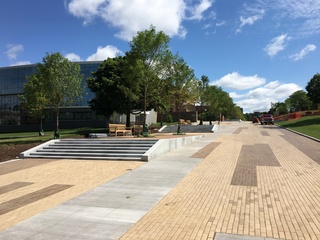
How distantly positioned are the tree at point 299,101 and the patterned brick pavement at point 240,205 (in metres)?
103

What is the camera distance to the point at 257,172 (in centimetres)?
1021

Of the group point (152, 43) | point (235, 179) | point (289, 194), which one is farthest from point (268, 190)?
point (152, 43)

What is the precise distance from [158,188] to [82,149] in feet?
28.7

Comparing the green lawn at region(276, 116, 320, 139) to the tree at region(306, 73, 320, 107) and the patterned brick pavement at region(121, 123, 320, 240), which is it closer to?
the patterned brick pavement at region(121, 123, 320, 240)

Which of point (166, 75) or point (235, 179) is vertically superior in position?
point (166, 75)

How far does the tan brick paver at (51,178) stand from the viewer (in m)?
6.77

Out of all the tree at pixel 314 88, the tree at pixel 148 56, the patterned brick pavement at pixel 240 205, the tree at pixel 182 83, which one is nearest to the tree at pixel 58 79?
the tree at pixel 148 56

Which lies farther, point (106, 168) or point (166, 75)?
point (166, 75)

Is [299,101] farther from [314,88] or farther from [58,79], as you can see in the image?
[58,79]

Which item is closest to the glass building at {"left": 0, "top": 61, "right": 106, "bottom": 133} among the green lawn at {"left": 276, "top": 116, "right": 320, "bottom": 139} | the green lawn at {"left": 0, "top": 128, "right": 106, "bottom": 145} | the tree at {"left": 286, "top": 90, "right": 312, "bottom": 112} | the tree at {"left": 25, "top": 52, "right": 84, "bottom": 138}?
the green lawn at {"left": 0, "top": 128, "right": 106, "bottom": 145}

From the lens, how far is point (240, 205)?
654 centimetres

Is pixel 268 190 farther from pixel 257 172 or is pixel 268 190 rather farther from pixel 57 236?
pixel 57 236

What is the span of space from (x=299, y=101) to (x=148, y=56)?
97147mm

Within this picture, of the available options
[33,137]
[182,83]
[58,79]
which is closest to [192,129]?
[182,83]
